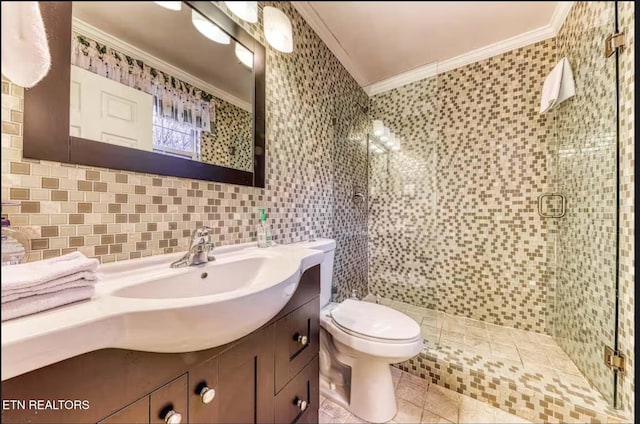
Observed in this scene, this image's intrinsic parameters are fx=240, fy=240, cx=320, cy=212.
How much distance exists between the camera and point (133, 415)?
Answer: 471 millimetres

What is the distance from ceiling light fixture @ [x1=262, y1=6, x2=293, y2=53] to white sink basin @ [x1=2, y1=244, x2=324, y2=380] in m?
0.75

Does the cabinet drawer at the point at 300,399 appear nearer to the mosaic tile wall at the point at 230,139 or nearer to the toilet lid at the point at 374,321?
the toilet lid at the point at 374,321

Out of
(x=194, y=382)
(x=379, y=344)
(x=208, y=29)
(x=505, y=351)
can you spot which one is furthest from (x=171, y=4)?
(x=505, y=351)

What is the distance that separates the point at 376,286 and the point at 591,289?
1.26 metres

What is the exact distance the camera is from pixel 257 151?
3.72 feet

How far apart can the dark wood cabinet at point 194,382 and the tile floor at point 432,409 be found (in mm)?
427

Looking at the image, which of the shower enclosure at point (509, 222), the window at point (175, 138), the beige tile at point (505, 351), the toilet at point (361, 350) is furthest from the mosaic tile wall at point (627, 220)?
the window at point (175, 138)

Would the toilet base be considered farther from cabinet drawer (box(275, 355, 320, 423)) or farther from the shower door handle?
the shower door handle

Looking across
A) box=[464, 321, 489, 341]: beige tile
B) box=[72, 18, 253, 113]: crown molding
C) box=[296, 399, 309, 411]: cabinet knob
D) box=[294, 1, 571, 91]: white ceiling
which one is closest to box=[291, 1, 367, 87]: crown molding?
box=[294, 1, 571, 91]: white ceiling

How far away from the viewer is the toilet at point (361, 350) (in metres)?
1.15

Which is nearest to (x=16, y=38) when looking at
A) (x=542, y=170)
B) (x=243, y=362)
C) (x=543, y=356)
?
(x=243, y=362)

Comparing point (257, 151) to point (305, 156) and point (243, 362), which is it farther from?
point (243, 362)

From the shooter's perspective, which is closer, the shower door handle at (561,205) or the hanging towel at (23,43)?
the hanging towel at (23,43)

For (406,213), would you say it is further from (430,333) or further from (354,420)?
(354,420)
